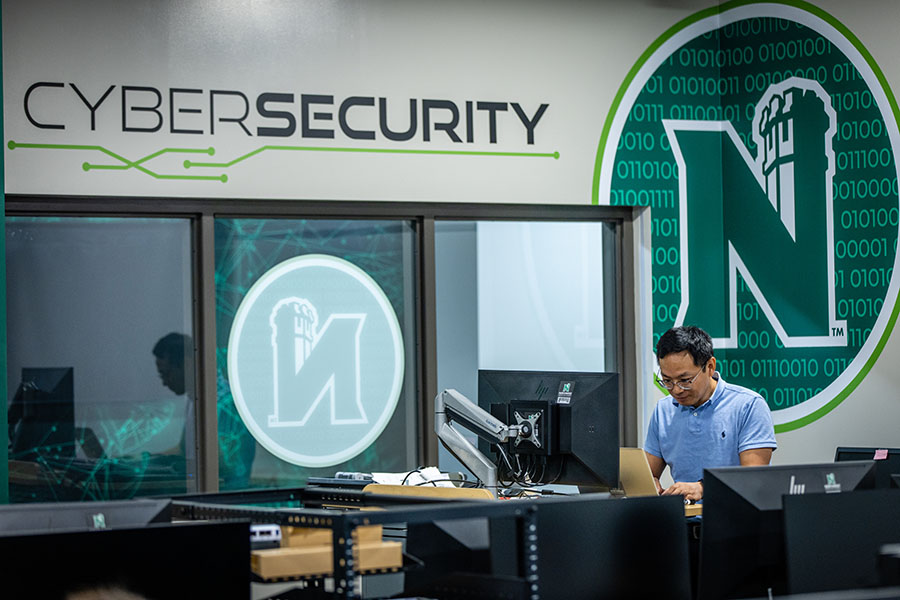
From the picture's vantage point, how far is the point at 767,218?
606 cm

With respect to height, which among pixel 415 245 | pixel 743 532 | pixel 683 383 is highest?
pixel 415 245

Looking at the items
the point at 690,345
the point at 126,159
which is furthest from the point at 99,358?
the point at 690,345

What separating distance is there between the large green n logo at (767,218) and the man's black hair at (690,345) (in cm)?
145

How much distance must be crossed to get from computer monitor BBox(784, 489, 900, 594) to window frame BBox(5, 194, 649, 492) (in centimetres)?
315

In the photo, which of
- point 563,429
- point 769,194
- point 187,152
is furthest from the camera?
point 769,194

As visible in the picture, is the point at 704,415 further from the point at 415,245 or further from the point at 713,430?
the point at 415,245

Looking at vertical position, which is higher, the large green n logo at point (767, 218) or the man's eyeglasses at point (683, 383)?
the large green n logo at point (767, 218)

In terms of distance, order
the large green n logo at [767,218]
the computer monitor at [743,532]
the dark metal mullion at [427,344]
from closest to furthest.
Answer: the computer monitor at [743,532]
the large green n logo at [767,218]
the dark metal mullion at [427,344]

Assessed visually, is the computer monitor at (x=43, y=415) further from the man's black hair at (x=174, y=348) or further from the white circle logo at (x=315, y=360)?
the white circle logo at (x=315, y=360)

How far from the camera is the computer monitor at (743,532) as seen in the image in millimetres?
2834

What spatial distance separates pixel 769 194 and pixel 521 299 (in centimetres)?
146

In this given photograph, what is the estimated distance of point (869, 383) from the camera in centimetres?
541

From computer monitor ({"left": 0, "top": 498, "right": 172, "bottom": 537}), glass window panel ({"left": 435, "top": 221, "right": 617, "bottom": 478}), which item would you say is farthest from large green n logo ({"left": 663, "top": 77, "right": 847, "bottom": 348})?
computer monitor ({"left": 0, "top": 498, "right": 172, "bottom": 537})

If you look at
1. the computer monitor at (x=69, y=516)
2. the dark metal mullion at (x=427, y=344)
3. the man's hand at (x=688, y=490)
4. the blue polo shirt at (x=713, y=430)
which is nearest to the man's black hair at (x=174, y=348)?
the dark metal mullion at (x=427, y=344)
